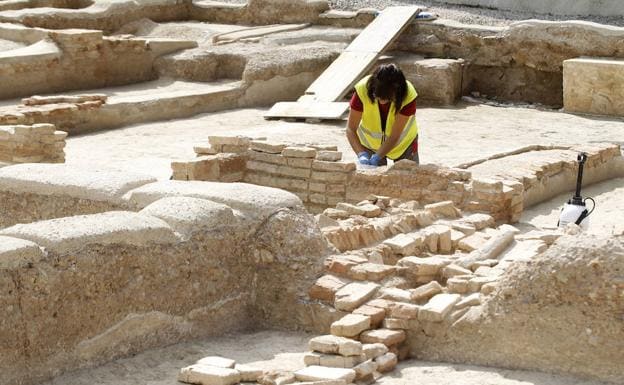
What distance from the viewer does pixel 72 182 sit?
6461 millimetres

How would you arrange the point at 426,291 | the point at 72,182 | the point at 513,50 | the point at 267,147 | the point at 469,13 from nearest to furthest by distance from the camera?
the point at 426,291, the point at 72,182, the point at 267,147, the point at 513,50, the point at 469,13

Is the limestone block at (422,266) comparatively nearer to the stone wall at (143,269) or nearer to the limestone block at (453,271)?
the limestone block at (453,271)

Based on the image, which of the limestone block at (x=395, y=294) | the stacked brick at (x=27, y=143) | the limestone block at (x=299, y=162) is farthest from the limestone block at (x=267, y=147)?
the limestone block at (x=395, y=294)

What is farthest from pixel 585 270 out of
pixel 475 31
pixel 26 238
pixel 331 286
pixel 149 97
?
pixel 475 31

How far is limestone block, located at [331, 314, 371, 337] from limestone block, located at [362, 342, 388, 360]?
135 mm

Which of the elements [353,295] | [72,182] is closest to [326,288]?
[353,295]

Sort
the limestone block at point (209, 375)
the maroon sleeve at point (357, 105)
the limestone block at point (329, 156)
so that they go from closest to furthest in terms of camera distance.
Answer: the limestone block at point (209, 375)
the limestone block at point (329, 156)
the maroon sleeve at point (357, 105)

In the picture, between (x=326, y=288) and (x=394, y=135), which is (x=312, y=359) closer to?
(x=326, y=288)

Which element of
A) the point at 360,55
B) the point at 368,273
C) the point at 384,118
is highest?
the point at 384,118

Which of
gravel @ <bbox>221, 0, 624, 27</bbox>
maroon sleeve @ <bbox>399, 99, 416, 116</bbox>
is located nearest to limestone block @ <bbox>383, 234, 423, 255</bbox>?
maroon sleeve @ <bbox>399, 99, 416, 116</bbox>

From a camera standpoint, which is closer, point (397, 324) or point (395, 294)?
point (397, 324)

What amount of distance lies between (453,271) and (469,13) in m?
11.8

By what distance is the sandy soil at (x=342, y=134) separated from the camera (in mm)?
11367

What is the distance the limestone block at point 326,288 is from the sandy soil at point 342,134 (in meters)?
4.44
